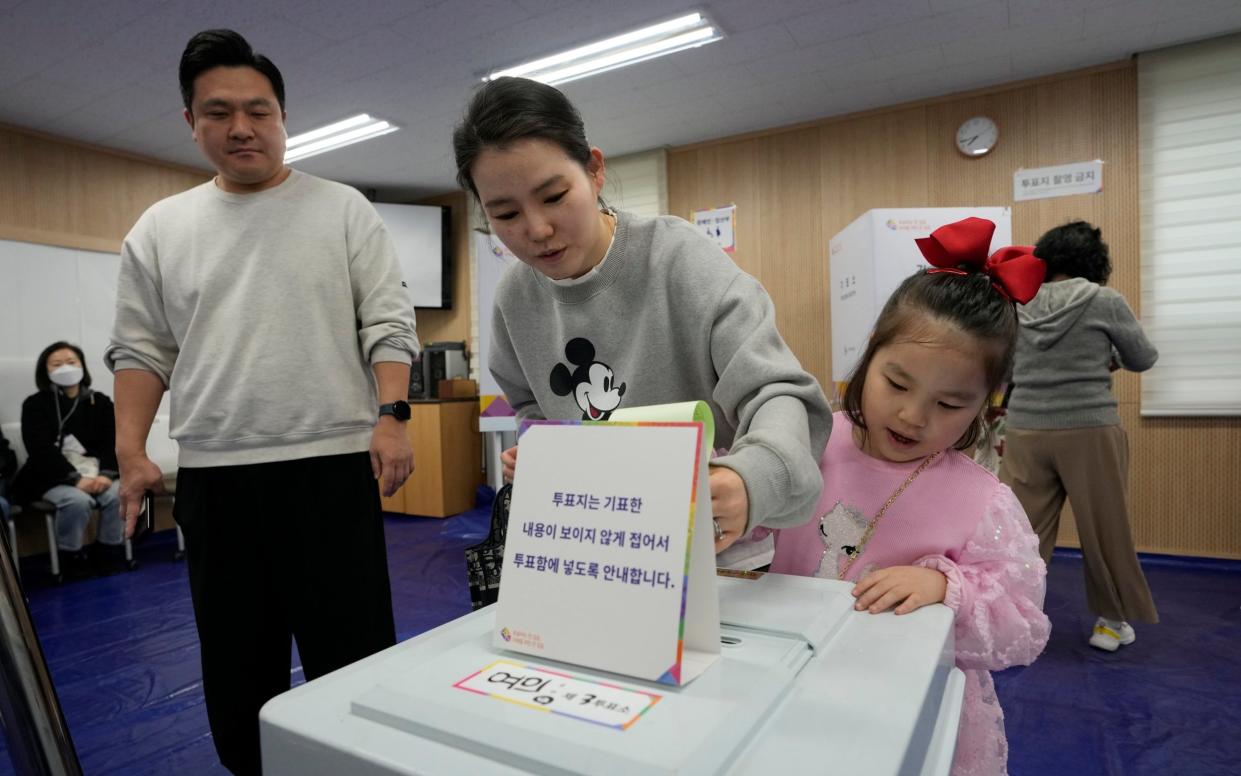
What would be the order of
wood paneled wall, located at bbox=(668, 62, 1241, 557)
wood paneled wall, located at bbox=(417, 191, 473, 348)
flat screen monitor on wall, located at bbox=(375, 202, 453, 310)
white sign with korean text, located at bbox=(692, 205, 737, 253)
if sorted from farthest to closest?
wood paneled wall, located at bbox=(417, 191, 473, 348), flat screen monitor on wall, located at bbox=(375, 202, 453, 310), white sign with korean text, located at bbox=(692, 205, 737, 253), wood paneled wall, located at bbox=(668, 62, 1241, 557)

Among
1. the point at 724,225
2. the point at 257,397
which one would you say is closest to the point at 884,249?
the point at 724,225

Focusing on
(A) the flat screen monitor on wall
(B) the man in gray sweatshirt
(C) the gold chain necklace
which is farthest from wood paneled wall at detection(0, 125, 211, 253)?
(C) the gold chain necklace

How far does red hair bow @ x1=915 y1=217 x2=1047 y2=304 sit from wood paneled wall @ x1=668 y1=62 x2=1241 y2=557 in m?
3.42

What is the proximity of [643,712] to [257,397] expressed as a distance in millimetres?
1053

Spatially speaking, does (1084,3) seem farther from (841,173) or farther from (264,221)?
(264,221)

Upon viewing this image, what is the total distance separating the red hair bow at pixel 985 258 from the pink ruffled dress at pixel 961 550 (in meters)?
0.24

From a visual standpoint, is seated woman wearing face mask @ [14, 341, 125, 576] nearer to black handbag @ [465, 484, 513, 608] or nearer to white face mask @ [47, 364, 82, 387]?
white face mask @ [47, 364, 82, 387]

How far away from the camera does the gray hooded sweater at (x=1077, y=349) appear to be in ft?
7.50

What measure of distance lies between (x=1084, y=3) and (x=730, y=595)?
3.61 metres

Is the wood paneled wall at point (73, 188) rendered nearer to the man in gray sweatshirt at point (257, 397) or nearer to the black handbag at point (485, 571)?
the man in gray sweatshirt at point (257, 397)

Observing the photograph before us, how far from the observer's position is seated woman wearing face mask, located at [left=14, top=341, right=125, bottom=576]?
3.58 metres

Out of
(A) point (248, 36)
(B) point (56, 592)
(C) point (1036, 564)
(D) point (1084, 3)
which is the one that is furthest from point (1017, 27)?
(B) point (56, 592)

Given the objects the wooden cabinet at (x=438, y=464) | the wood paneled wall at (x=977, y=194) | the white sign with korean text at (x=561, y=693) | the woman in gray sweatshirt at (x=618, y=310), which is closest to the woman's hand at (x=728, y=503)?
the woman in gray sweatshirt at (x=618, y=310)

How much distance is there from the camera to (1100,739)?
5.77 feet
